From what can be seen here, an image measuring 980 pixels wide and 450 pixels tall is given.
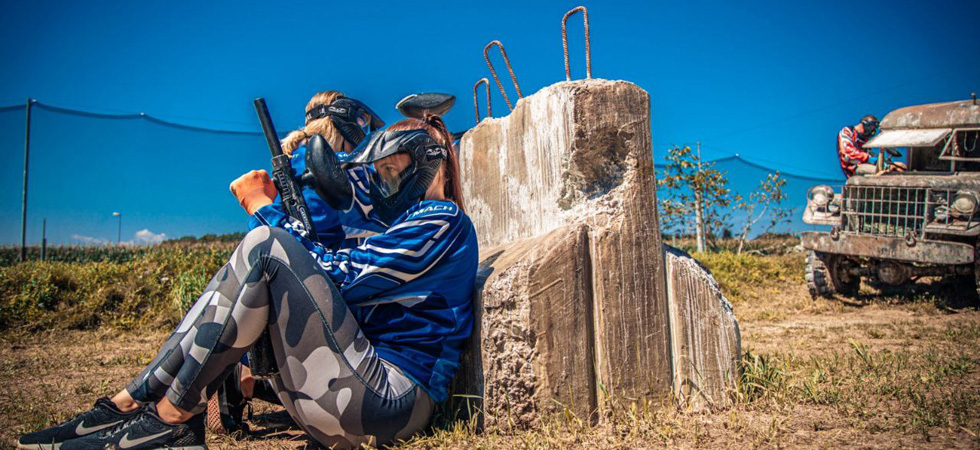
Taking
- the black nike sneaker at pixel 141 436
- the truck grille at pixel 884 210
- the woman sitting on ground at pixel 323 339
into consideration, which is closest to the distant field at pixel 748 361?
the woman sitting on ground at pixel 323 339

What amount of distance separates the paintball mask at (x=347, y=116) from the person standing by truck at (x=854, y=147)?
21.6ft

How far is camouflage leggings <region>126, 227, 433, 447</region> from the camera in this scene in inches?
76.5

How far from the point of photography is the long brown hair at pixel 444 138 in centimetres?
246

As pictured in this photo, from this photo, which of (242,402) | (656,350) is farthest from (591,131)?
(242,402)

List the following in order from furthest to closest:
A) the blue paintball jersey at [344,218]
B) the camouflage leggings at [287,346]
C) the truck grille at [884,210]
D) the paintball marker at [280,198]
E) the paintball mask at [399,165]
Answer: the truck grille at [884,210]
the blue paintball jersey at [344,218]
the paintball mask at [399,165]
the paintball marker at [280,198]
the camouflage leggings at [287,346]

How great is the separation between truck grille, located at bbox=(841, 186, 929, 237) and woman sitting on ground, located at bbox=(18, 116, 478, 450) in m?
5.90

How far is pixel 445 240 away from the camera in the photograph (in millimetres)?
2189

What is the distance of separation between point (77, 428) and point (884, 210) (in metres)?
7.40

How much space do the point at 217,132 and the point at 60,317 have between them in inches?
395

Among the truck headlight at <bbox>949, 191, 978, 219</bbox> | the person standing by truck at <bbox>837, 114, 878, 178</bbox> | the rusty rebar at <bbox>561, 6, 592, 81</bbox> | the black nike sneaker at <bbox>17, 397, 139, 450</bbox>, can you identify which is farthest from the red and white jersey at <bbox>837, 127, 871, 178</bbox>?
the black nike sneaker at <bbox>17, 397, 139, 450</bbox>

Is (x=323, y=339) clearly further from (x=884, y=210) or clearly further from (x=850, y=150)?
(x=850, y=150)

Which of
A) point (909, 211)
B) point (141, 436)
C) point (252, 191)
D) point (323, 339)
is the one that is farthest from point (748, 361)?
point (909, 211)

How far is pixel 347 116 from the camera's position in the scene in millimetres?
3699

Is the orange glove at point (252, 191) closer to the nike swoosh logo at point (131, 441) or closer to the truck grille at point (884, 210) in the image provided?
the nike swoosh logo at point (131, 441)
